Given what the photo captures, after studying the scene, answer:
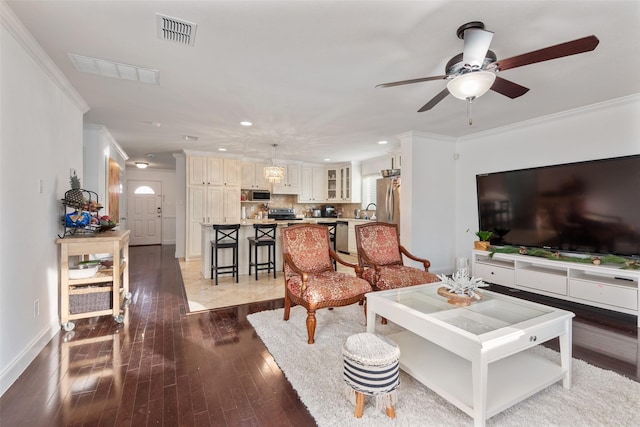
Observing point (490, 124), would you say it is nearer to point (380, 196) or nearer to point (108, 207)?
point (380, 196)

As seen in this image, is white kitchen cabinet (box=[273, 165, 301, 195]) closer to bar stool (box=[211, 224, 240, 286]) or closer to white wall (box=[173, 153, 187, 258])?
white wall (box=[173, 153, 187, 258])

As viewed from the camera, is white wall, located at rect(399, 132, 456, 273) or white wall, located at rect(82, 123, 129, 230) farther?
white wall, located at rect(399, 132, 456, 273)

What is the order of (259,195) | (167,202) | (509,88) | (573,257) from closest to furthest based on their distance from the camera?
(509,88) < (573,257) < (259,195) < (167,202)

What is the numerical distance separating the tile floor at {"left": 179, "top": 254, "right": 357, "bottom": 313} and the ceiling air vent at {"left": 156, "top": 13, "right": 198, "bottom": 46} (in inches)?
111

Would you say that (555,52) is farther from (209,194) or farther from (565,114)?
(209,194)

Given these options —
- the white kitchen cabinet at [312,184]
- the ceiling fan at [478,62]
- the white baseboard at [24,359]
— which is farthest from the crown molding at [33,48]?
the white kitchen cabinet at [312,184]

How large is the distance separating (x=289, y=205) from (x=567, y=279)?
620 cm

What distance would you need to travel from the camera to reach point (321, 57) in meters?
2.44

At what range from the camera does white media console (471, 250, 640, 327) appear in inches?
122

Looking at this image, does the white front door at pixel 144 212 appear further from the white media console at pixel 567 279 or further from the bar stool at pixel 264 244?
the white media console at pixel 567 279

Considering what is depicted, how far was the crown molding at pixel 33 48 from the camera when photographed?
191 cm

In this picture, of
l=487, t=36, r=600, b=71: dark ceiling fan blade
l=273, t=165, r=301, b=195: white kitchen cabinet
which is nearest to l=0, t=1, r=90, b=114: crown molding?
l=487, t=36, r=600, b=71: dark ceiling fan blade

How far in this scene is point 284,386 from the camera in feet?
6.61

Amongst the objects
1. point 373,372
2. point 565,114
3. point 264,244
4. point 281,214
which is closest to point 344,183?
point 281,214
